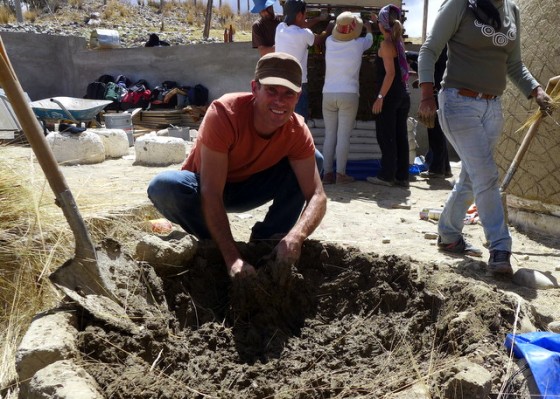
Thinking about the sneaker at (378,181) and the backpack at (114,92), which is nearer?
the sneaker at (378,181)

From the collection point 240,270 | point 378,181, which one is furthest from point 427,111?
point 378,181

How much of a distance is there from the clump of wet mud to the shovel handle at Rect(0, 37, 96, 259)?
0.34 m

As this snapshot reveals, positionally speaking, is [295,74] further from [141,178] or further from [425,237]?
[141,178]

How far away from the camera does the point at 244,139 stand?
3145 mm

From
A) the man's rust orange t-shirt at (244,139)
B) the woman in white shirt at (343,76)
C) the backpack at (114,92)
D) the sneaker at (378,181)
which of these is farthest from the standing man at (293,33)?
the backpack at (114,92)

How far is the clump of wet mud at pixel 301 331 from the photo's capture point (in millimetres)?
2328

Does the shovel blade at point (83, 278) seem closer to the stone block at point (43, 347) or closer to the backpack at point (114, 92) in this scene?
the stone block at point (43, 347)

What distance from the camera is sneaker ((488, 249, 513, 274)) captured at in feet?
13.1

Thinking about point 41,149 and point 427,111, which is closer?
point 41,149

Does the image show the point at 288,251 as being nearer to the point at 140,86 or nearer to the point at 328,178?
the point at 328,178

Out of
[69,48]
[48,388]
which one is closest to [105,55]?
[69,48]

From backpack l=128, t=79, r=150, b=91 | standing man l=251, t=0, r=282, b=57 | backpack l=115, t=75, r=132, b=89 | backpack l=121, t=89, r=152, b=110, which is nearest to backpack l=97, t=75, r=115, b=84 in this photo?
backpack l=115, t=75, r=132, b=89

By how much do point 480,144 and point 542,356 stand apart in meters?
2.00

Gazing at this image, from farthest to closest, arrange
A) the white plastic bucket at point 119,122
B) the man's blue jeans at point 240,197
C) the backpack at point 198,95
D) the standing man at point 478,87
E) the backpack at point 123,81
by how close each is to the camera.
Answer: the backpack at point 123,81, the backpack at point 198,95, the white plastic bucket at point 119,122, the standing man at point 478,87, the man's blue jeans at point 240,197
